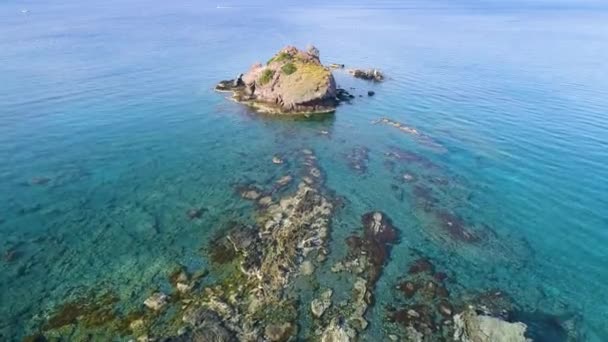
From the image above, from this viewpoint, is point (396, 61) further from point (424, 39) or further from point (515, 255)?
point (515, 255)

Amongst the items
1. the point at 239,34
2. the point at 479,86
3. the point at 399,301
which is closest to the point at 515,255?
the point at 399,301

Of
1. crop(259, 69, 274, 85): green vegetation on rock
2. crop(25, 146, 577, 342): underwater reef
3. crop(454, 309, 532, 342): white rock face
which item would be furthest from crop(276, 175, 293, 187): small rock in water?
crop(259, 69, 274, 85): green vegetation on rock

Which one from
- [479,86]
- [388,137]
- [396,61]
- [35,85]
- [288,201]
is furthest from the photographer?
[396,61]

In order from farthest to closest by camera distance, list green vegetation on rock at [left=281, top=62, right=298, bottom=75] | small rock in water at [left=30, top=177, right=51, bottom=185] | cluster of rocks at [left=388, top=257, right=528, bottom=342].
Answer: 1. green vegetation on rock at [left=281, top=62, right=298, bottom=75]
2. small rock in water at [left=30, top=177, right=51, bottom=185]
3. cluster of rocks at [left=388, top=257, right=528, bottom=342]

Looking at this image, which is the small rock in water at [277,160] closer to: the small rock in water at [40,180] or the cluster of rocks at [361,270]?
the cluster of rocks at [361,270]

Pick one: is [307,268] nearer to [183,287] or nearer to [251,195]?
[183,287]

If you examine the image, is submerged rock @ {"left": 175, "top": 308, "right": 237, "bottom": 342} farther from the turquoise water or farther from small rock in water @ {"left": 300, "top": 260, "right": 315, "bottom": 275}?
small rock in water @ {"left": 300, "top": 260, "right": 315, "bottom": 275}
